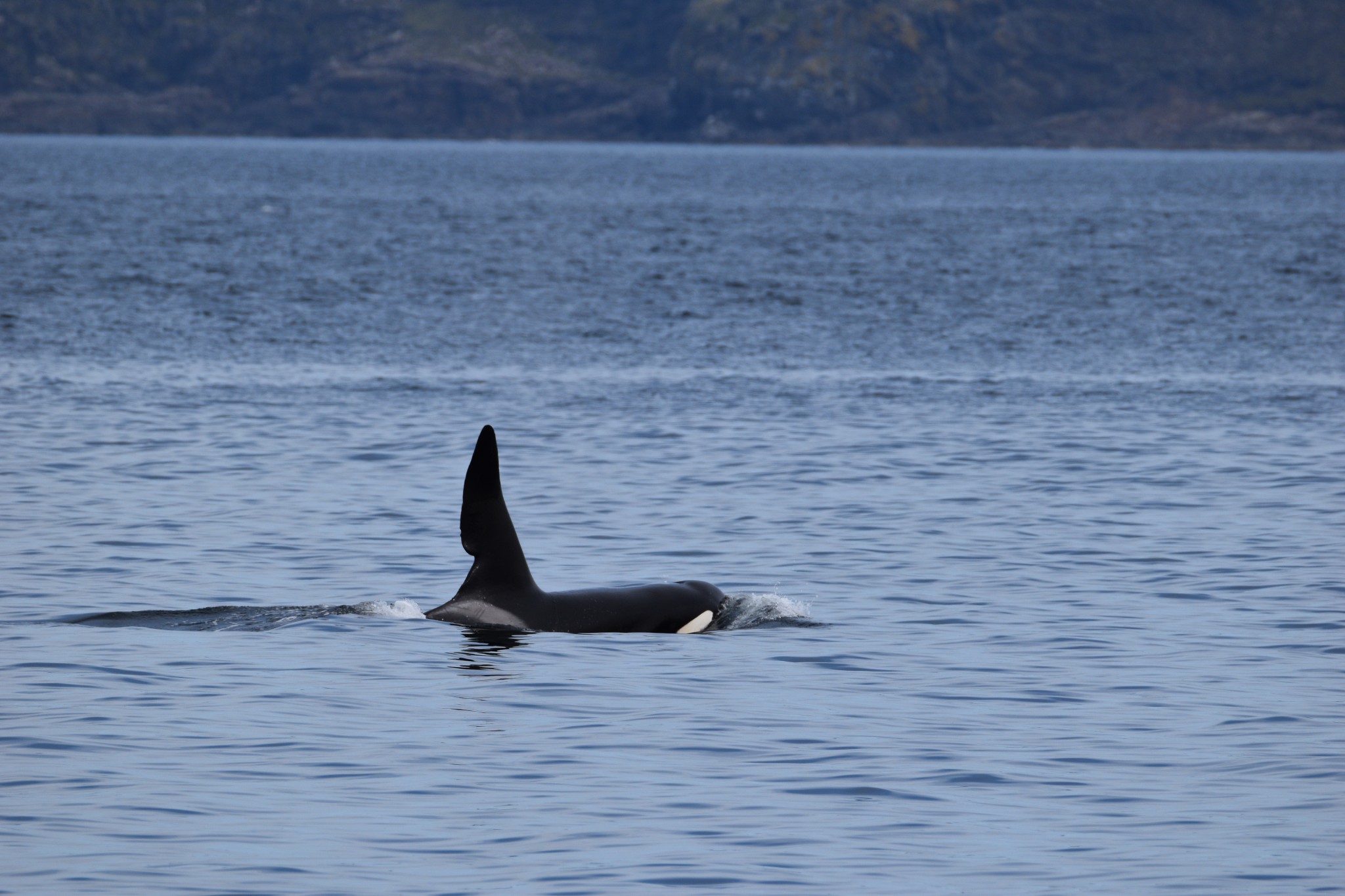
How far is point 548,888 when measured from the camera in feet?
37.2

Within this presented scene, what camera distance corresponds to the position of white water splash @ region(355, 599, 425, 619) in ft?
61.6

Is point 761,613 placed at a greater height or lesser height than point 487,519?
lesser

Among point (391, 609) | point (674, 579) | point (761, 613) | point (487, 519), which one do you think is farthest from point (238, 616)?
point (761, 613)

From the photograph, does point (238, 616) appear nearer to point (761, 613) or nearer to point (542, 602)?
point (542, 602)

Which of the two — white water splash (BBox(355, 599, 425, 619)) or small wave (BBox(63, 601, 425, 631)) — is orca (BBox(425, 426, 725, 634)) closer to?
white water splash (BBox(355, 599, 425, 619))

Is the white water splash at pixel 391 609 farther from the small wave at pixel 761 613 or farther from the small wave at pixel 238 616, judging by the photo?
the small wave at pixel 761 613

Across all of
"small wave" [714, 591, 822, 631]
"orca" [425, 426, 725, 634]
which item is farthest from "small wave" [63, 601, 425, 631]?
"small wave" [714, 591, 822, 631]

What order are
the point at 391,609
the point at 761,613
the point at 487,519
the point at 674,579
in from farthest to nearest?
the point at 674,579
the point at 761,613
the point at 391,609
the point at 487,519

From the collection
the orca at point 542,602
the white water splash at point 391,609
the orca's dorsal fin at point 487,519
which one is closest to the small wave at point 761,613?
the orca at point 542,602

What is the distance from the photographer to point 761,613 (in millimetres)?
19016

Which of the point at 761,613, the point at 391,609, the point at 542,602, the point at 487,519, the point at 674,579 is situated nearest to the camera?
the point at 487,519

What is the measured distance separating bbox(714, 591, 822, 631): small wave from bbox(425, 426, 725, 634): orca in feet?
0.86

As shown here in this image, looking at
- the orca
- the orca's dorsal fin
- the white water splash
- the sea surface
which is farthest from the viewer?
the white water splash

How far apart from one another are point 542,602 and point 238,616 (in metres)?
2.94
